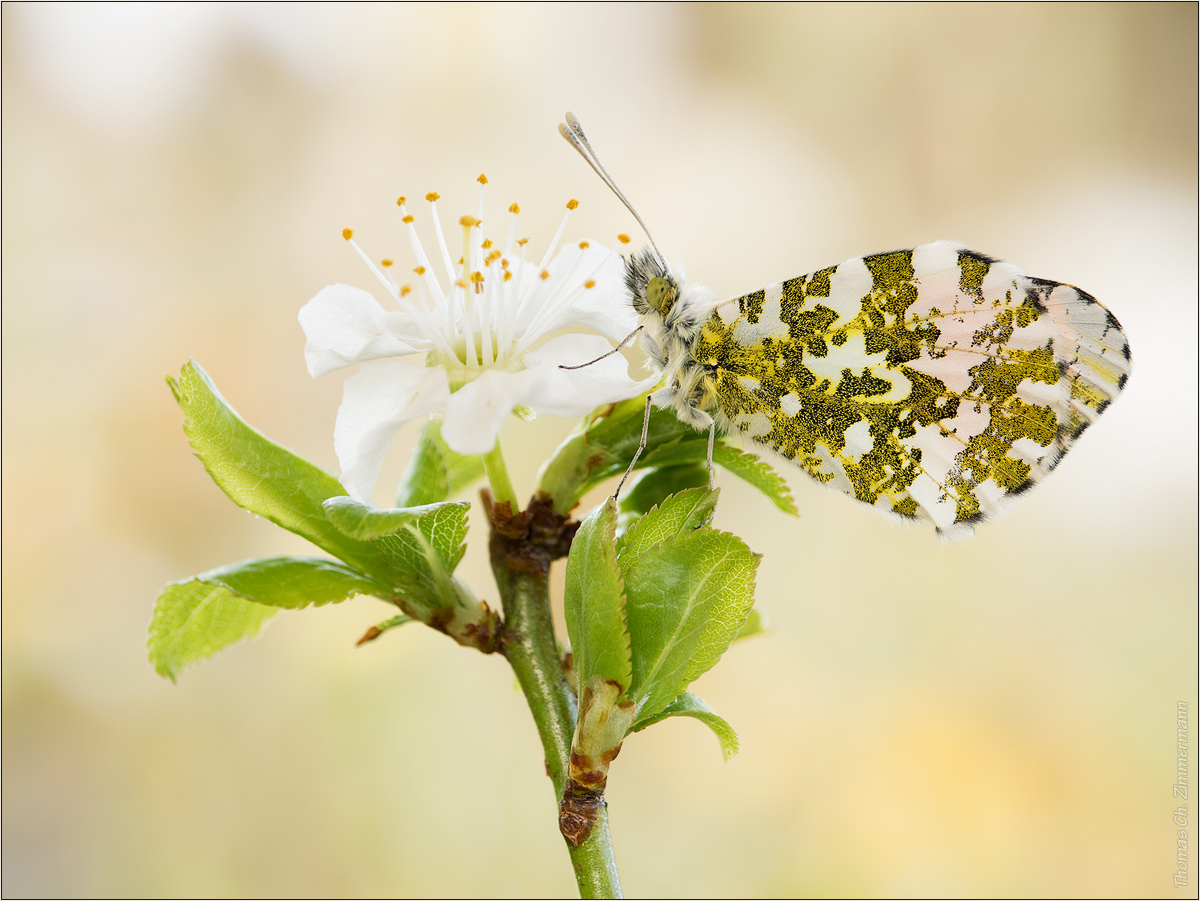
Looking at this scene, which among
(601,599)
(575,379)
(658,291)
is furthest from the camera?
(658,291)

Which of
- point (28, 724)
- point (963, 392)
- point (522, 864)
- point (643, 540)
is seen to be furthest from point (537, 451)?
point (643, 540)

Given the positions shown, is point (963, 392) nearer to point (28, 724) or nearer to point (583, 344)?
point (583, 344)

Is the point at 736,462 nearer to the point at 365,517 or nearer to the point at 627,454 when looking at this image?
the point at 627,454

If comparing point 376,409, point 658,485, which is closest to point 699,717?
point 658,485

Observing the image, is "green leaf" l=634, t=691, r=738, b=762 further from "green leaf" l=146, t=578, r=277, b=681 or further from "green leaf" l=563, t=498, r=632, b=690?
"green leaf" l=146, t=578, r=277, b=681

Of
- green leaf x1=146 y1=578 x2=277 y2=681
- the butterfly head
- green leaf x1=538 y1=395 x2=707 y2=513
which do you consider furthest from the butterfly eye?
green leaf x1=146 y1=578 x2=277 y2=681

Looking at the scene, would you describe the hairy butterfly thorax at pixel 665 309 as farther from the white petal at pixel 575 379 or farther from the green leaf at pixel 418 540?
the green leaf at pixel 418 540
